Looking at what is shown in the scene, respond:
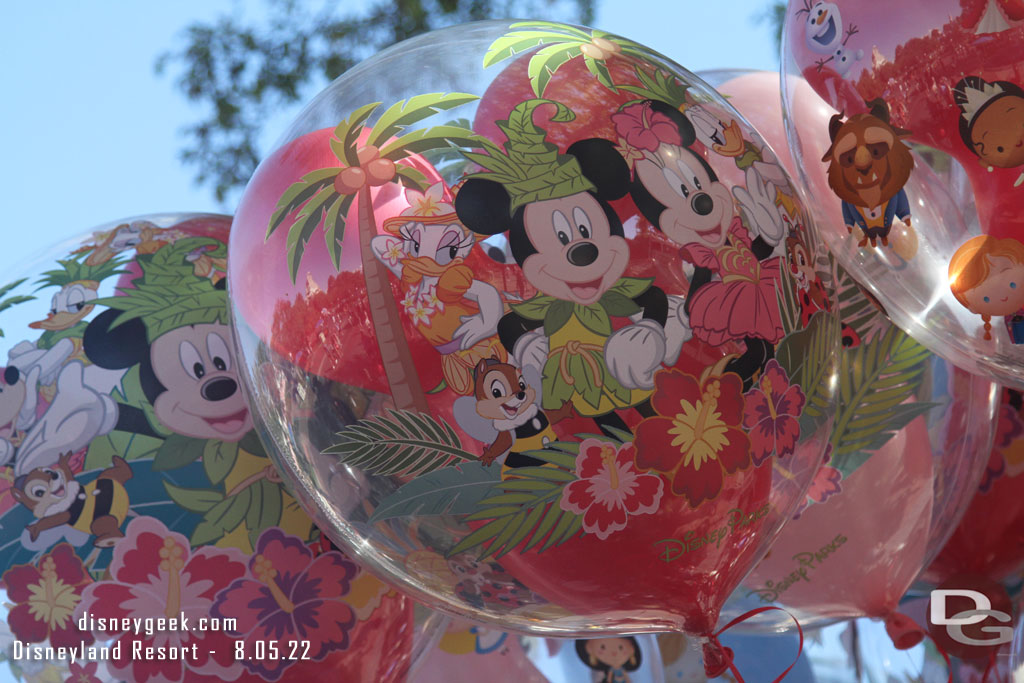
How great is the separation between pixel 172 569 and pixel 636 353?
0.57 m

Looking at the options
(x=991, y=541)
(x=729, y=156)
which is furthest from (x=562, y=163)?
(x=991, y=541)

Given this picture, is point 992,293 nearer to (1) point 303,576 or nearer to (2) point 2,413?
(1) point 303,576

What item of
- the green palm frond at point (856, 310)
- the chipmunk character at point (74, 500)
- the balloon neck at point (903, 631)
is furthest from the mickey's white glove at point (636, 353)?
the balloon neck at point (903, 631)

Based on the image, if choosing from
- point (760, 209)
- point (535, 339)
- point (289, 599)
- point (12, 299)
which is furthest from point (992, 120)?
point (12, 299)

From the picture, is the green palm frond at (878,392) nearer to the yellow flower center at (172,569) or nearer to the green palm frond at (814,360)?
the green palm frond at (814,360)

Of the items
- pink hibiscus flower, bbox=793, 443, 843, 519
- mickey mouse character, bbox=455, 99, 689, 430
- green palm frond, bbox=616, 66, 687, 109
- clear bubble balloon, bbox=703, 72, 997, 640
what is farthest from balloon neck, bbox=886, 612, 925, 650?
green palm frond, bbox=616, 66, 687, 109

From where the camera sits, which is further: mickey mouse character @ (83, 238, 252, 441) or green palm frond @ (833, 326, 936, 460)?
green palm frond @ (833, 326, 936, 460)

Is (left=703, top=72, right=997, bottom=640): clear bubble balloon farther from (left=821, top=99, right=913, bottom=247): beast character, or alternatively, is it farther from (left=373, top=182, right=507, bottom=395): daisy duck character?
(left=373, top=182, right=507, bottom=395): daisy duck character

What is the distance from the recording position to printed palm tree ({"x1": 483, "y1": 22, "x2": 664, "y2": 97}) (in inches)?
37.4

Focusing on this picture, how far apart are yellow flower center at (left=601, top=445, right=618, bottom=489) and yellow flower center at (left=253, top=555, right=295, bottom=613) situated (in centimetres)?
43

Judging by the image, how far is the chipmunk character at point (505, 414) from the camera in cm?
83

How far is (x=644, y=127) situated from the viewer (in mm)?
917

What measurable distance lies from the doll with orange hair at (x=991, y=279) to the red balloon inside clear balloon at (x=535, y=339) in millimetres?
138

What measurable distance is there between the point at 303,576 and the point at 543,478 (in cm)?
37
